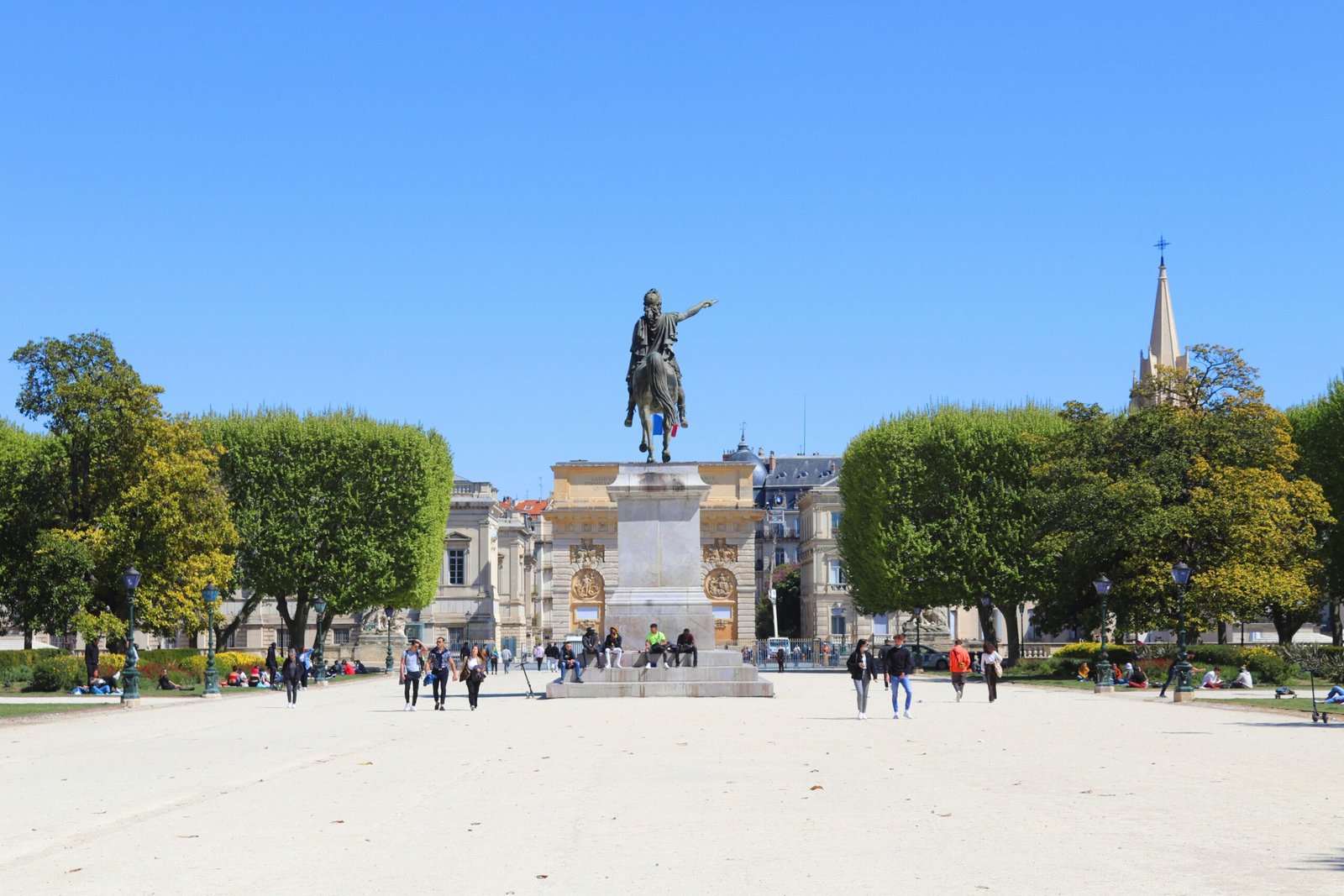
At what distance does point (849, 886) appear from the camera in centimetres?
1016

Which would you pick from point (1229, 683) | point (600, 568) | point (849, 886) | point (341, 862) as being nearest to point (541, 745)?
point (341, 862)

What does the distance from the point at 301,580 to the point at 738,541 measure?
40.3 m

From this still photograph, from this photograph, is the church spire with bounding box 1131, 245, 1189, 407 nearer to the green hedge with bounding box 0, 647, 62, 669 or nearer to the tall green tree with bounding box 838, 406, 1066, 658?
the tall green tree with bounding box 838, 406, 1066, 658

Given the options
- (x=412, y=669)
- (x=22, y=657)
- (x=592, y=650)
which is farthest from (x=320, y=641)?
(x=412, y=669)

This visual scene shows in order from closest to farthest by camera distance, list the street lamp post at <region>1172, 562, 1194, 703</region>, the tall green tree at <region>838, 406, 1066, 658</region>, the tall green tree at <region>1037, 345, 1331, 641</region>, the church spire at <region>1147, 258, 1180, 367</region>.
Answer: the street lamp post at <region>1172, 562, 1194, 703</region> → the tall green tree at <region>1037, 345, 1331, 641</region> → the tall green tree at <region>838, 406, 1066, 658</region> → the church spire at <region>1147, 258, 1180, 367</region>

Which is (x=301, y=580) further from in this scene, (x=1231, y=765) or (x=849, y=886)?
(x=849, y=886)

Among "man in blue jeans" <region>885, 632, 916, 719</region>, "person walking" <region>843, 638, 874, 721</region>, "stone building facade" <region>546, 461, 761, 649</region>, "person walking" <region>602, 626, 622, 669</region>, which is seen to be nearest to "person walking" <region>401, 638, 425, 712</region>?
"person walking" <region>602, 626, 622, 669</region>

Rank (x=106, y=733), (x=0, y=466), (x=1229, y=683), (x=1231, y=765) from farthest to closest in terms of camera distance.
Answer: (x=0, y=466), (x=1229, y=683), (x=106, y=733), (x=1231, y=765)

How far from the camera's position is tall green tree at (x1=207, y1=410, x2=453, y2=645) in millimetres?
63625

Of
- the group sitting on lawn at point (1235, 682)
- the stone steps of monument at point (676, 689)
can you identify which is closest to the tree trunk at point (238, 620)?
the stone steps of monument at point (676, 689)

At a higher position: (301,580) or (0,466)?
(0,466)

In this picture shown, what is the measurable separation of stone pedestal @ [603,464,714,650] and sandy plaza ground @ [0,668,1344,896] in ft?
25.1

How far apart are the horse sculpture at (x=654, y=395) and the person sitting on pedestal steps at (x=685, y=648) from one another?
4.21 metres

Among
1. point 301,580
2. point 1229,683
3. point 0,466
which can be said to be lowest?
point 1229,683
